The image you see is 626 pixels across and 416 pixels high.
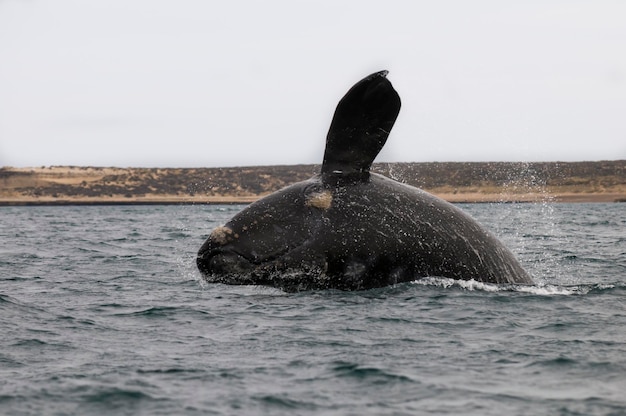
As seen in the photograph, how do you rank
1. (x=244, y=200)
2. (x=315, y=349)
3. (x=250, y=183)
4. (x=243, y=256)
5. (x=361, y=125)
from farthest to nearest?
(x=250, y=183)
(x=244, y=200)
(x=243, y=256)
(x=361, y=125)
(x=315, y=349)

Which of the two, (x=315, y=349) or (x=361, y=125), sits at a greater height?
(x=361, y=125)

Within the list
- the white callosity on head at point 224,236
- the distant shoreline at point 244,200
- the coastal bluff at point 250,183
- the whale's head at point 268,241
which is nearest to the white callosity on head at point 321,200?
the whale's head at point 268,241

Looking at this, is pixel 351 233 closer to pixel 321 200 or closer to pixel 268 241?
pixel 321 200

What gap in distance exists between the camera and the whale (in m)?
10.9

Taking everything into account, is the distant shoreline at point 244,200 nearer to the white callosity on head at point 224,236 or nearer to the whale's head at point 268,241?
the whale's head at point 268,241

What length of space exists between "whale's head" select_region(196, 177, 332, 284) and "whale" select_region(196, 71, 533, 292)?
0.5 inches

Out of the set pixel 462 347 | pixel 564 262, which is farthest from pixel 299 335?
pixel 564 262

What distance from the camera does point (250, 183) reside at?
11025 centimetres

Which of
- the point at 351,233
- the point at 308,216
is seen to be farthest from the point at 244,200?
the point at 351,233

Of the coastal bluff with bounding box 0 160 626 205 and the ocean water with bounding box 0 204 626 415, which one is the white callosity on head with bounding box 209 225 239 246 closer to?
the ocean water with bounding box 0 204 626 415

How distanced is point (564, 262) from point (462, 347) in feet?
35.0

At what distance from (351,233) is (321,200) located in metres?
0.62

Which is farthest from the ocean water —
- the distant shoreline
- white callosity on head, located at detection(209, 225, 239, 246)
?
the distant shoreline

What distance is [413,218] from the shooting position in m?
11.2
